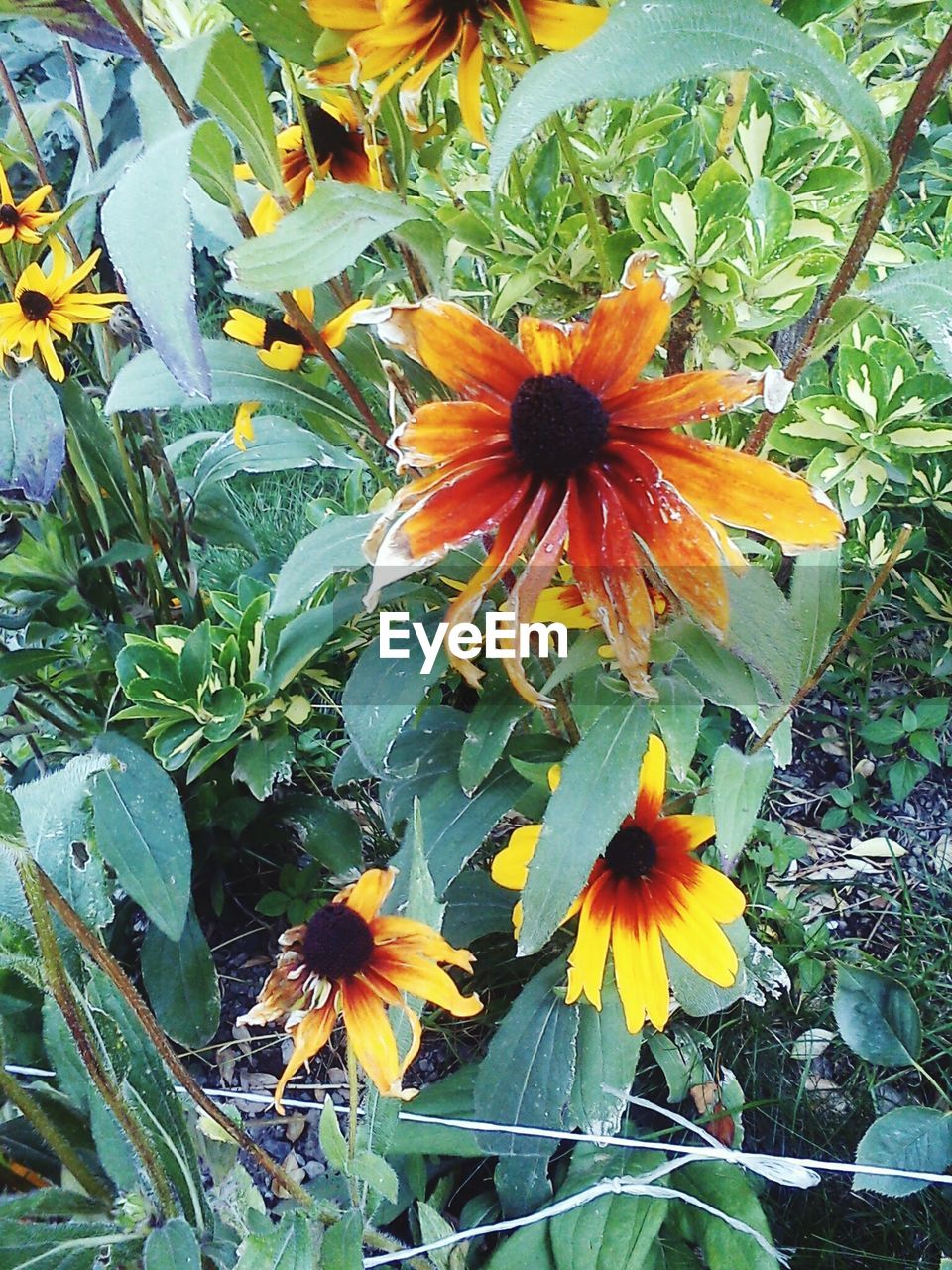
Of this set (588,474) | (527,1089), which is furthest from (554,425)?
(527,1089)

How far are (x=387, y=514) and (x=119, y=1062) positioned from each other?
12.7 inches

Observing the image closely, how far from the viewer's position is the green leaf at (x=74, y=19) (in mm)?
418

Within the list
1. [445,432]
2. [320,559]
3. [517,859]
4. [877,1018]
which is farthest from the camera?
[877,1018]

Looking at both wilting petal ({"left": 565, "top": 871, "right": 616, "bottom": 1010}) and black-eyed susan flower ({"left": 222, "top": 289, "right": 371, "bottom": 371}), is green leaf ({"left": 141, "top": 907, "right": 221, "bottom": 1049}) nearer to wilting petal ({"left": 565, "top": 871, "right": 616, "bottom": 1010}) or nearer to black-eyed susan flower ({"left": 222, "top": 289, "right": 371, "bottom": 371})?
wilting petal ({"left": 565, "top": 871, "right": 616, "bottom": 1010})

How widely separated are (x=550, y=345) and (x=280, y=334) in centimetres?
29

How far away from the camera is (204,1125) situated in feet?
1.83

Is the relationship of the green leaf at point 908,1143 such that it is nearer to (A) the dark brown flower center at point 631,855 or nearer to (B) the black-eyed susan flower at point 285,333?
(A) the dark brown flower center at point 631,855

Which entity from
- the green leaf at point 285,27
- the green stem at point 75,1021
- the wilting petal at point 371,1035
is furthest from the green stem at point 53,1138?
the green leaf at point 285,27

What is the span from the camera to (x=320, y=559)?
54 cm

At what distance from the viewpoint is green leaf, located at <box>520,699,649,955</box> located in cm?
47

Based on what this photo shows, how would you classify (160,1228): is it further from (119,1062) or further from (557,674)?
(557,674)

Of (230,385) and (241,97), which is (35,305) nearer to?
(230,385)

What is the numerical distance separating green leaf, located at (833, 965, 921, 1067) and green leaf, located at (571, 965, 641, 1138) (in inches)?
6.7

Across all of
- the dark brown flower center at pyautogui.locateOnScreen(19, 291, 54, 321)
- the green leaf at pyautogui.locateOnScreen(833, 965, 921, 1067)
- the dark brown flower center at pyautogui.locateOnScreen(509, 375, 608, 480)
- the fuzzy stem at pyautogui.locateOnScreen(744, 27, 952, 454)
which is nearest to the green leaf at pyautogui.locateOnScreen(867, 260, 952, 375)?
the fuzzy stem at pyautogui.locateOnScreen(744, 27, 952, 454)
